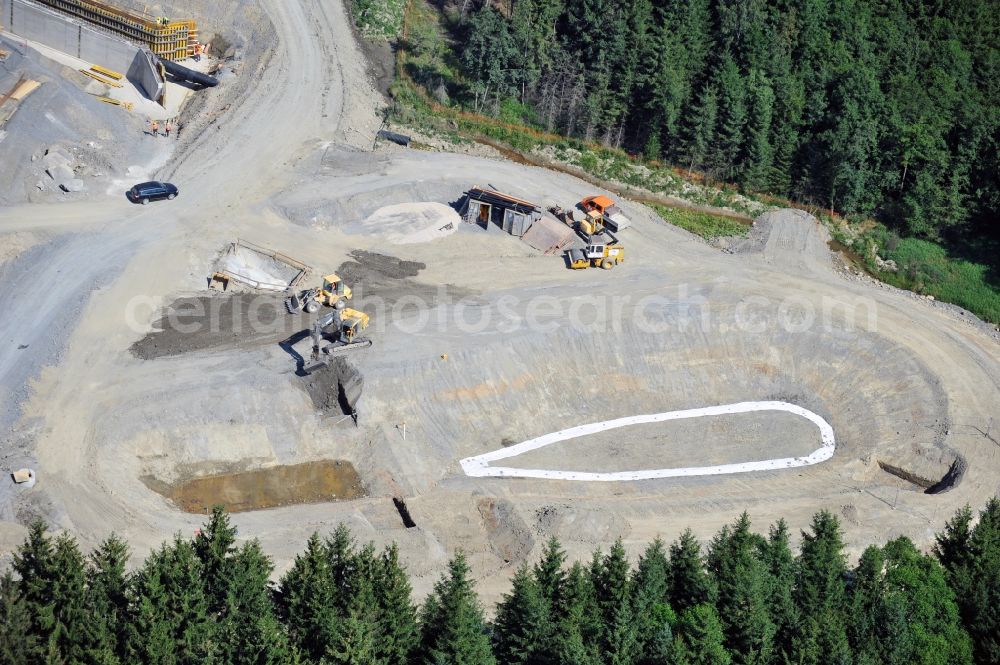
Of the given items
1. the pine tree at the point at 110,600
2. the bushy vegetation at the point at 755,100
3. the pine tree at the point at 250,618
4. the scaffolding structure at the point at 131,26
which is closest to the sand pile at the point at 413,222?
the bushy vegetation at the point at 755,100

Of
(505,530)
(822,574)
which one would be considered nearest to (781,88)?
(505,530)

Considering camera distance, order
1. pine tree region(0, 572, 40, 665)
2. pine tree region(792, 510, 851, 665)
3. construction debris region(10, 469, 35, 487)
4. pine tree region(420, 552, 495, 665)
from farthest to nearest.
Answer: construction debris region(10, 469, 35, 487) < pine tree region(792, 510, 851, 665) < pine tree region(420, 552, 495, 665) < pine tree region(0, 572, 40, 665)

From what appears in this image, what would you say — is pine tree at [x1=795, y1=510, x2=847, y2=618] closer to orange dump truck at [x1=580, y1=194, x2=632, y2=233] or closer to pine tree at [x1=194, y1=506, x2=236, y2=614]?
pine tree at [x1=194, y1=506, x2=236, y2=614]

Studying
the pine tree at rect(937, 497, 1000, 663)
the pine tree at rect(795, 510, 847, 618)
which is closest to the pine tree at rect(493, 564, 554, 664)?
the pine tree at rect(795, 510, 847, 618)

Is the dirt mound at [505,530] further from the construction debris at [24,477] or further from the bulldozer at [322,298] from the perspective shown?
the construction debris at [24,477]

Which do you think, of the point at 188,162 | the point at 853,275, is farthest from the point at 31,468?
the point at 853,275

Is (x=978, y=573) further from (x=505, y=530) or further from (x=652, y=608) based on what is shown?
(x=505, y=530)
